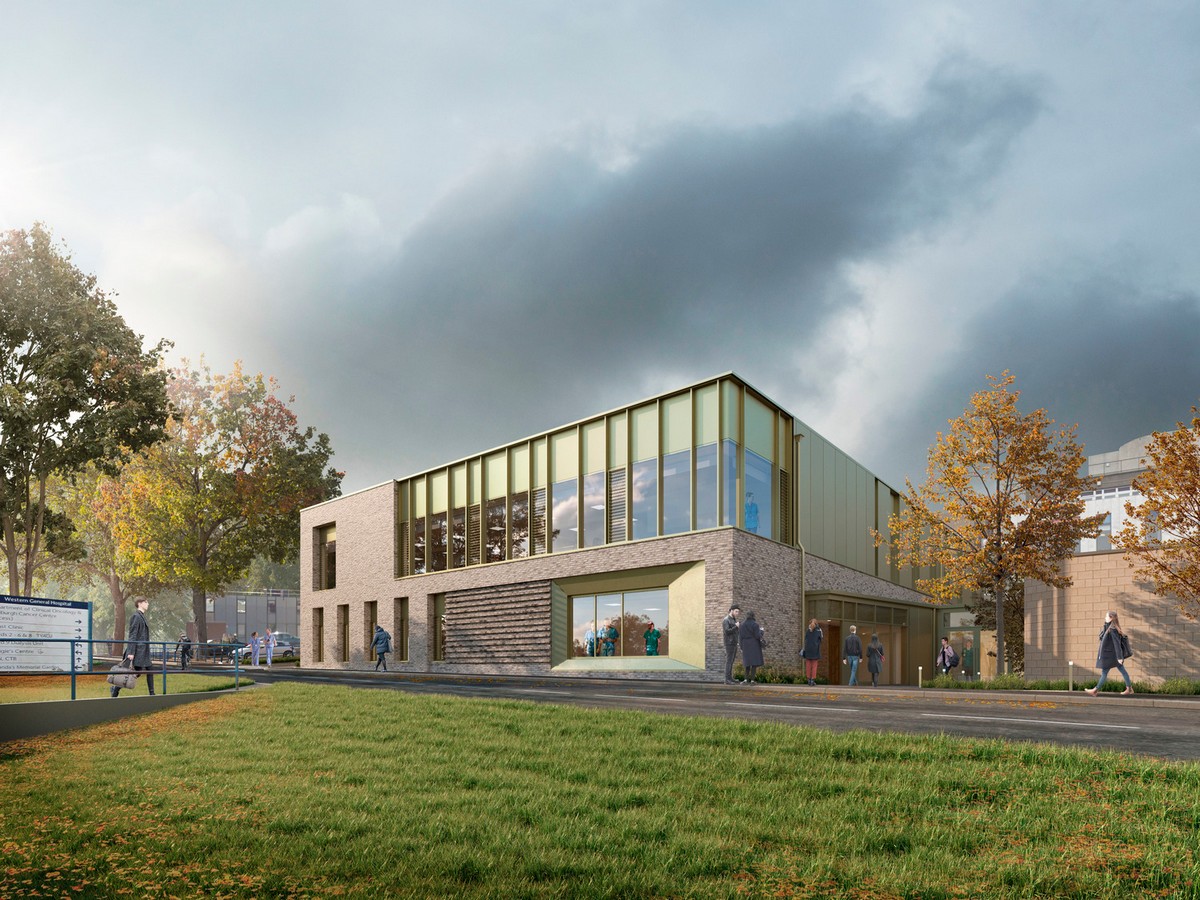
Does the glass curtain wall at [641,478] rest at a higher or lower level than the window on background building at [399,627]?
higher

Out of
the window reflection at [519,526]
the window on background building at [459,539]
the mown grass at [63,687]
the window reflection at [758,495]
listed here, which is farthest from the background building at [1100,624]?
the mown grass at [63,687]

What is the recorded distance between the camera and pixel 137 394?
100ft

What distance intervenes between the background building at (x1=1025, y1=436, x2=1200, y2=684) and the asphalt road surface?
728 centimetres

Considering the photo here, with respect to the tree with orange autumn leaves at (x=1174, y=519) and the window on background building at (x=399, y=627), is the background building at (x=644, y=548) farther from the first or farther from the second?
the tree with orange autumn leaves at (x=1174, y=519)

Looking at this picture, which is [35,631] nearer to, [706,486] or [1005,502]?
[706,486]

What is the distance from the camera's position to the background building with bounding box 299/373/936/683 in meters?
28.0

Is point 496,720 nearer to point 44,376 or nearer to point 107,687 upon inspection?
point 107,687

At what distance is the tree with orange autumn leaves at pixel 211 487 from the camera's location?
153 ft

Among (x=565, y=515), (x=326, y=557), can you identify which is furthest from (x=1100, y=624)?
(x=326, y=557)

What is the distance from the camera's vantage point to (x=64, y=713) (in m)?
15.4

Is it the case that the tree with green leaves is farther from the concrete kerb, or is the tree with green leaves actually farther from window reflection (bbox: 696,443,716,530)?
window reflection (bbox: 696,443,716,530)

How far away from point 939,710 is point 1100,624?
49.7 feet

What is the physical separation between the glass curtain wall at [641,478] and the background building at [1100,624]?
815cm

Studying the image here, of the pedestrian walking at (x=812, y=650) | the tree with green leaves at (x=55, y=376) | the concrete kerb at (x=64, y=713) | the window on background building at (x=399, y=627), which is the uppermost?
the tree with green leaves at (x=55, y=376)
